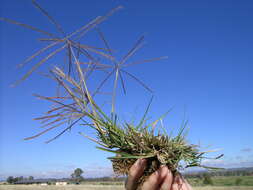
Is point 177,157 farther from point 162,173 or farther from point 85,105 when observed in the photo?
point 85,105

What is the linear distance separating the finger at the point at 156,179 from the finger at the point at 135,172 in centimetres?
7

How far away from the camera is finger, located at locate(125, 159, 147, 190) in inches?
56.4

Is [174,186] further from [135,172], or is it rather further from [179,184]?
[135,172]

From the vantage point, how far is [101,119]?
5.12 feet

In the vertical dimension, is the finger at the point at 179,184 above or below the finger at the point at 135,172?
below

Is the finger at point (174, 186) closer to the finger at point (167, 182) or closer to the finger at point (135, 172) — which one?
the finger at point (167, 182)

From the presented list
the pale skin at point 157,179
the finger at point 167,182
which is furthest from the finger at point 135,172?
the finger at point 167,182

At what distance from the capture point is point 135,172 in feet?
4.75

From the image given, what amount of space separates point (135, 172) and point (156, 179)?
5.3 inches

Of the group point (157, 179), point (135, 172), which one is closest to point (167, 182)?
point (157, 179)

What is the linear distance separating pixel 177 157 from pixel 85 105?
67 cm

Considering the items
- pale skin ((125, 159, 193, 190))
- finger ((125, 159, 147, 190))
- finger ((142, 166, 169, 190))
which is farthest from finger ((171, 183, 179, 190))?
finger ((125, 159, 147, 190))

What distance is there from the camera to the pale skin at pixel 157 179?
4.58ft

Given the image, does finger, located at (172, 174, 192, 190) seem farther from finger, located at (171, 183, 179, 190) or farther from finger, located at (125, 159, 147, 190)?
finger, located at (125, 159, 147, 190)
